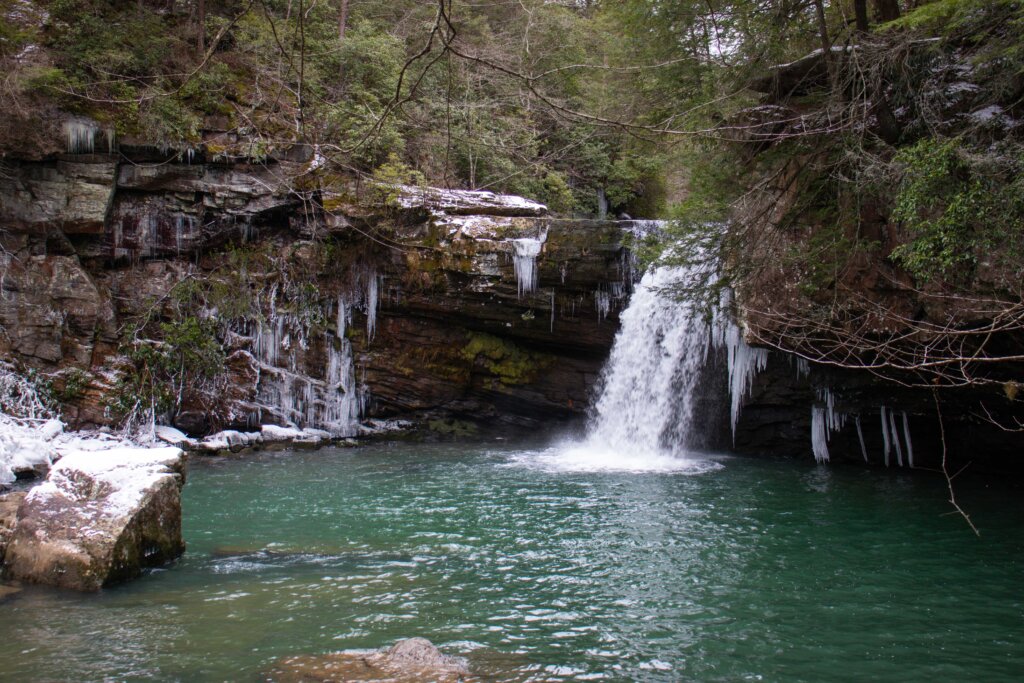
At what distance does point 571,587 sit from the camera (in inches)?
259

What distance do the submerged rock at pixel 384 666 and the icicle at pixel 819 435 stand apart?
9.60m

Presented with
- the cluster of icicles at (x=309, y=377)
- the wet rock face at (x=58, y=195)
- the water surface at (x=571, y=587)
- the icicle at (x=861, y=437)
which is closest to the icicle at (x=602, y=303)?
the water surface at (x=571, y=587)

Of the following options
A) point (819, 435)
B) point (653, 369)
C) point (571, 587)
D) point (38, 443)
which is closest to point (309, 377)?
point (38, 443)

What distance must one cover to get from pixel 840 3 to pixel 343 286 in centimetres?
984

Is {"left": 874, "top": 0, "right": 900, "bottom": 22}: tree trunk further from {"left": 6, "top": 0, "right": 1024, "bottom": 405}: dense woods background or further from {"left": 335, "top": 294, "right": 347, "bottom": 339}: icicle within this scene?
{"left": 335, "top": 294, "right": 347, "bottom": 339}: icicle

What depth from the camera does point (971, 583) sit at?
679 cm

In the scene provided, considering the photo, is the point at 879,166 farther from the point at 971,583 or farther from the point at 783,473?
the point at 783,473

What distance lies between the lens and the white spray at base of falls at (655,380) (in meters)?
13.1

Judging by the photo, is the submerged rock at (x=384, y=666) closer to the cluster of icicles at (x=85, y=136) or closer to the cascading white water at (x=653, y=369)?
the cascading white water at (x=653, y=369)

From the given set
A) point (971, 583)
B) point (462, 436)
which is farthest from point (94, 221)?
point (971, 583)

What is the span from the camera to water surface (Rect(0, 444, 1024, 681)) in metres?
5.13

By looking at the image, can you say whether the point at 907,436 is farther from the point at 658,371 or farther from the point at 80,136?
the point at 80,136

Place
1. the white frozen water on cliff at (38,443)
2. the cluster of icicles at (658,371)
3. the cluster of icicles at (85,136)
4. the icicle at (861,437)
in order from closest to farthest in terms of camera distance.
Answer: the white frozen water on cliff at (38,443), the icicle at (861,437), the cluster of icicles at (658,371), the cluster of icicles at (85,136)

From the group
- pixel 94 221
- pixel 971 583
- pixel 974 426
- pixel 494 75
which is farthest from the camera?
pixel 494 75
